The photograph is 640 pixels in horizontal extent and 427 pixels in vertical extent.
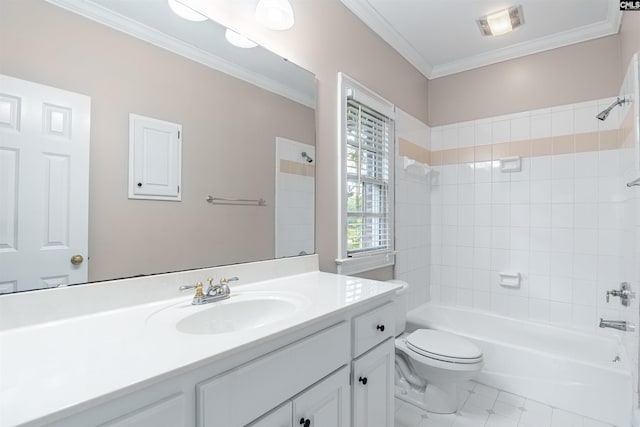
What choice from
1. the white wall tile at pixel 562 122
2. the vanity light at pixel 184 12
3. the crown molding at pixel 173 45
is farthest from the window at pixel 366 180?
the white wall tile at pixel 562 122

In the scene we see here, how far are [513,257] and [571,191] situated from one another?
66 cm

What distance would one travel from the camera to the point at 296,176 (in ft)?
5.44

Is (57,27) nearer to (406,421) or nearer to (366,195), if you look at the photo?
(366,195)

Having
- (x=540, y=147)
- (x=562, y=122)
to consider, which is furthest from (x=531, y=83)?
(x=540, y=147)

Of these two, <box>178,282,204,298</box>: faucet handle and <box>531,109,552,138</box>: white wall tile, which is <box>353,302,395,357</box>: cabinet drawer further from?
<box>531,109,552,138</box>: white wall tile

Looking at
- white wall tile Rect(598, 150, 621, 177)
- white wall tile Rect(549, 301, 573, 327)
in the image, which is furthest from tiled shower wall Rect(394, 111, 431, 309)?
white wall tile Rect(598, 150, 621, 177)

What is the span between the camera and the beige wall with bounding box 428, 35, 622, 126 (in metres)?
2.30

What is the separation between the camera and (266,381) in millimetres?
836

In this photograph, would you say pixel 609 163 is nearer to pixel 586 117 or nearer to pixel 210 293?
pixel 586 117

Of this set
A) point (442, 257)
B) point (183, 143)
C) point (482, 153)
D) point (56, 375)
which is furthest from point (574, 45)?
point (56, 375)

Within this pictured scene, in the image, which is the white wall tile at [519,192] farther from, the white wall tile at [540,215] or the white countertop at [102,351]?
the white countertop at [102,351]

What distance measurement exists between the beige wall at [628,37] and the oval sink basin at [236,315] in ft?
7.42

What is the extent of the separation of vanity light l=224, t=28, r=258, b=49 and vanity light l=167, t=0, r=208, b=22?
12 centimetres

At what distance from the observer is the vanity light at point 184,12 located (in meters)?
1.18
